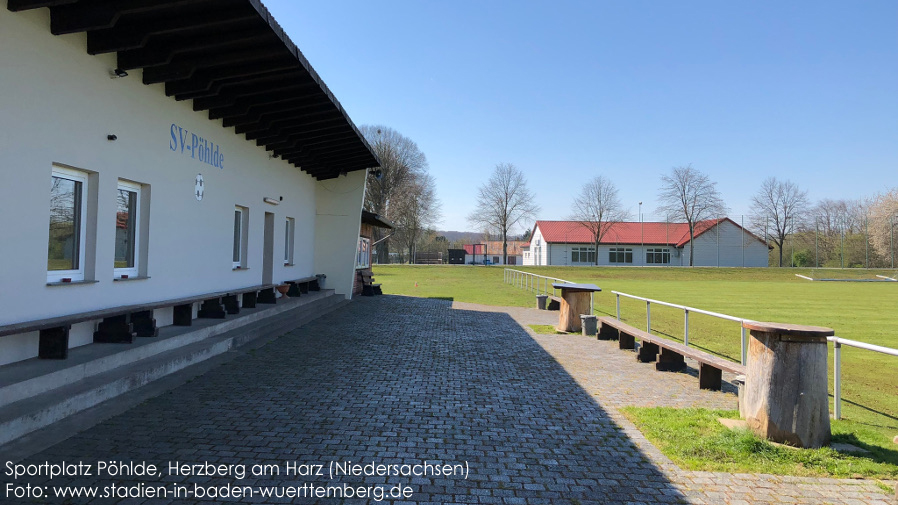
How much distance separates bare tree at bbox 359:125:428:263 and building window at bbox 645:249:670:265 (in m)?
30.3

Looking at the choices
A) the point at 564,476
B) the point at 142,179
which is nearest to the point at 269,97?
the point at 142,179

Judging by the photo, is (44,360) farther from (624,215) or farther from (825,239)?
(825,239)

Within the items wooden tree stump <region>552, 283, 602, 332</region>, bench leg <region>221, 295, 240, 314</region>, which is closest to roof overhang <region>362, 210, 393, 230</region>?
bench leg <region>221, 295, 240, 314</region>

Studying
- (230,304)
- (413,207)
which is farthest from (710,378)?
(413,207)

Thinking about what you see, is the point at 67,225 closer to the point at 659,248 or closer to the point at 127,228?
the point at 127,228

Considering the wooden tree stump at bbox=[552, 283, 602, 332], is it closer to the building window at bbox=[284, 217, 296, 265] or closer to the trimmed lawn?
the trimmed lawn

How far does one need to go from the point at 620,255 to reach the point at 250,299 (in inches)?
2344

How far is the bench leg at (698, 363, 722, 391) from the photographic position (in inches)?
258

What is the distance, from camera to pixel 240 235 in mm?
11055

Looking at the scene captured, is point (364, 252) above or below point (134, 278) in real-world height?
above

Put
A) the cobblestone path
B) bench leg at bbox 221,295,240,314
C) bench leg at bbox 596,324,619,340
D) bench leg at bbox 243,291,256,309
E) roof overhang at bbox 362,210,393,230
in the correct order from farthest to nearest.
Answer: roof overhang at bbox 362,210,393,230, bench leg at bbox 243,291,256,309, bench leg at bbox 596,324,619,340, bench leg at bbox 221,295,240,314, the cobblestone path

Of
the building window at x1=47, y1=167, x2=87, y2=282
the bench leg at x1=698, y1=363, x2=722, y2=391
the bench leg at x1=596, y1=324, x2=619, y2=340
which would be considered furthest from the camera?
the bench leg at x1=596, y1=324, x2=619, y2=340

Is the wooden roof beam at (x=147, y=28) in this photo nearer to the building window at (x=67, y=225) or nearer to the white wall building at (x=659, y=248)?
the building window at (x=67, y=225)

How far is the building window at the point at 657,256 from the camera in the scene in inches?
2562
